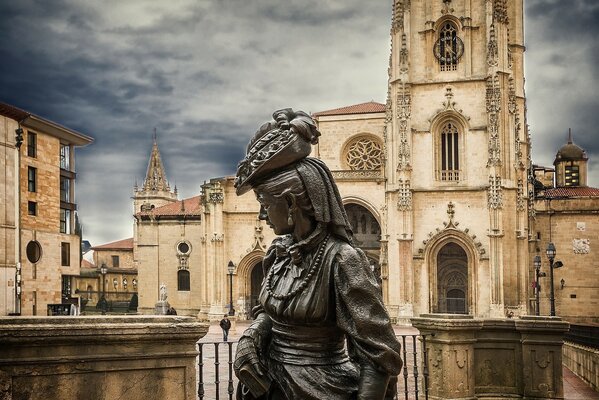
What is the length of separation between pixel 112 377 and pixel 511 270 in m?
33.6

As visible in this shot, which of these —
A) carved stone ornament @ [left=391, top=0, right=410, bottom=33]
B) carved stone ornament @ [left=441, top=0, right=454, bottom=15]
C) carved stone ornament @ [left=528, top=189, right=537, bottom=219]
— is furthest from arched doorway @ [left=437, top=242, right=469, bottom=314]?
carved stone ornament @ [left=441, top=0, right=454, bottom=15]

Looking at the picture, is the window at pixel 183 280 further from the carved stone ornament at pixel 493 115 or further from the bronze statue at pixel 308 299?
the bronze statue at pixel 308 299

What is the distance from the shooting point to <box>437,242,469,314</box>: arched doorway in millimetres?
37688

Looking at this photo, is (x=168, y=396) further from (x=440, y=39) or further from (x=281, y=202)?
(x=440, y=39)

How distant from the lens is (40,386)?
409 cm

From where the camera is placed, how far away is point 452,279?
38219 millimetres

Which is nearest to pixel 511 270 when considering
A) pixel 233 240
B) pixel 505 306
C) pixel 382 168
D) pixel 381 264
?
pixel 505 306

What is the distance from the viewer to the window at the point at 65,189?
43688 millimetres

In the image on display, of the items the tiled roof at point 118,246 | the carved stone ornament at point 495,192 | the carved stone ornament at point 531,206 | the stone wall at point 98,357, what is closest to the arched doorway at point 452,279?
the carved stone ornament at point 495,192

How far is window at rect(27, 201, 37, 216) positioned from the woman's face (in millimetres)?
36678

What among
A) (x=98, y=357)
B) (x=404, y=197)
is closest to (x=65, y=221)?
(x=404, y=197)

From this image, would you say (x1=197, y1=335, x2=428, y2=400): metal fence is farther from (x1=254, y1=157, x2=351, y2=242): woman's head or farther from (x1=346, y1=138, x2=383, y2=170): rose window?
(x1=346, y1=138, x2=383, y2=170): rose window

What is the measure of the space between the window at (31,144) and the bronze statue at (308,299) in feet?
123

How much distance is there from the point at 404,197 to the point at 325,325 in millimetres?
33938
